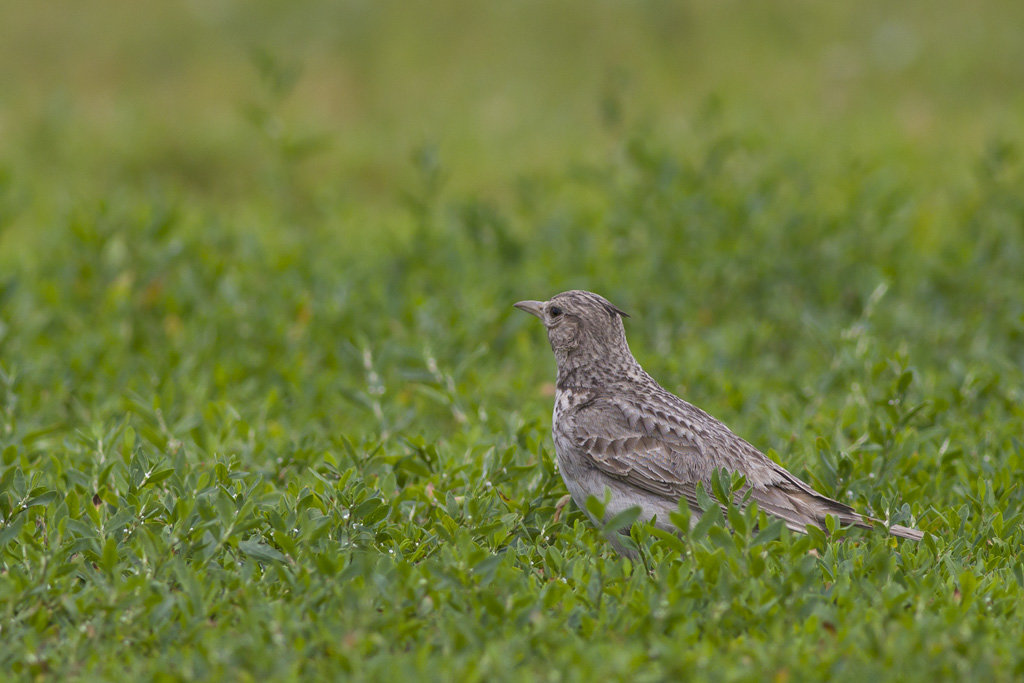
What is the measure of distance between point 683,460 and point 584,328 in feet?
3.59

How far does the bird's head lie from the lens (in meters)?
6.59

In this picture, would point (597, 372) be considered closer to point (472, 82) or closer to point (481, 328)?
point (481, 328)

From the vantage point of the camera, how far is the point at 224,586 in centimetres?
496

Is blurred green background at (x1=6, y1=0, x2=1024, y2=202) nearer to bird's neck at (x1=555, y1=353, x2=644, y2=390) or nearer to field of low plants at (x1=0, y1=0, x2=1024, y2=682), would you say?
field of low plants at (x1=0, y1=0, x2=1024, y2=682)

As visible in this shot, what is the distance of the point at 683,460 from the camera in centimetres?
584

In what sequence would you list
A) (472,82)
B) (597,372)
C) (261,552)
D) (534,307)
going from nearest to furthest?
(261,552), (597,372), (534,307), (472,82)

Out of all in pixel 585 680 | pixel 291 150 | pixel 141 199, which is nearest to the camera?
pixel 585 680

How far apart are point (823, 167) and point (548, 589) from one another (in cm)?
967

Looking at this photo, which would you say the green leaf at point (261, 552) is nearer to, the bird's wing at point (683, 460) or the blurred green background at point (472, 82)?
the bird's wing at point (683, 460)

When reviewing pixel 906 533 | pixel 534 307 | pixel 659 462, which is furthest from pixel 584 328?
pixel 906 533

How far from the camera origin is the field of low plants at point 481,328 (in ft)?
15.1

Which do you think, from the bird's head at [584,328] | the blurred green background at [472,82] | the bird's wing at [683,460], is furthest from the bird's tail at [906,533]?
the blurred green background at [472,82]

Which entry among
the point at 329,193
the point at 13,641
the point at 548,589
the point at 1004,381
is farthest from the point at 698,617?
the point at 329,193

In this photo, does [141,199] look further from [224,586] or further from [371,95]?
[224,586]
